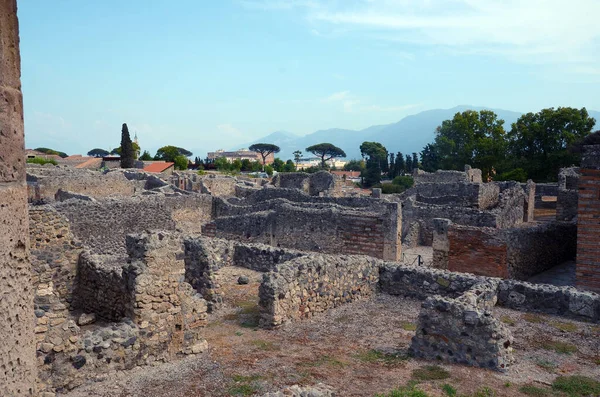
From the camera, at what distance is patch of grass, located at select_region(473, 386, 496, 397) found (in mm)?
6559

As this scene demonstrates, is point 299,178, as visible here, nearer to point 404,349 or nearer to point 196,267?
point 196,267

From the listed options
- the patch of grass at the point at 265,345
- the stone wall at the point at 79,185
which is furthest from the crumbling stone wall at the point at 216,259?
the stone wall at the point at 79,185

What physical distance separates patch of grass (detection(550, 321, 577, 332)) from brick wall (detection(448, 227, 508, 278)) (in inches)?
206

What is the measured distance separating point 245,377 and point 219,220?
1126cm

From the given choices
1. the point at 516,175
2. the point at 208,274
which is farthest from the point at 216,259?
the point at 516,175

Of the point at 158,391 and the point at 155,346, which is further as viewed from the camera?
the point at 155,346

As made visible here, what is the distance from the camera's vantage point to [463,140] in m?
65.3

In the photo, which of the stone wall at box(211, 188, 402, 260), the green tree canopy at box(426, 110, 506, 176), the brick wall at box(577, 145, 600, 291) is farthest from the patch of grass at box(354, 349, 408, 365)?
the green tree canopy at box(426, 110, 506, 176)

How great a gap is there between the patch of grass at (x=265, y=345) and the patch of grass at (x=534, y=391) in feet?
11.6

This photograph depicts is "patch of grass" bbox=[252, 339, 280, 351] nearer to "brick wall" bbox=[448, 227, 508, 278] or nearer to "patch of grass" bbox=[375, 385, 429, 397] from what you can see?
"patch of grass" bbox=[375, 385, 429, 397]

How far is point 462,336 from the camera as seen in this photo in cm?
768

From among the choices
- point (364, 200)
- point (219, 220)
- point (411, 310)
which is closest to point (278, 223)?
point (219, 220)

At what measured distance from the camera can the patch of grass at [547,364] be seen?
754cm

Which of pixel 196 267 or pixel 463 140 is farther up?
pixel 463 140
